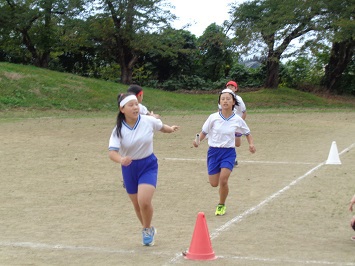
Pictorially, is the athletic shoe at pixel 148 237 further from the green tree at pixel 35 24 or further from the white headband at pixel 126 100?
the green tree at pixel 35 24

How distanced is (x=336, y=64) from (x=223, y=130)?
3705 cm

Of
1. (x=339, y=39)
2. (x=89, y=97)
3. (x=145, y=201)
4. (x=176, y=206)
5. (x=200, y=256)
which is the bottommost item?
(x=89, y=97)

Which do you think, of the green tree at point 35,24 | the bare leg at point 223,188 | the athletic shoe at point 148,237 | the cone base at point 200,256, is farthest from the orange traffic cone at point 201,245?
the green tree at point 35,24

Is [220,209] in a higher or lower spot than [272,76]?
lower

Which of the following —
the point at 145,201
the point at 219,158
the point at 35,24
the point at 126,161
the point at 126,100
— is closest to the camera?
the point at 126,161

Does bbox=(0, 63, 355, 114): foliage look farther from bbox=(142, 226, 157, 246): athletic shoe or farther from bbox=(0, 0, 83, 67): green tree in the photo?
bbox=(142, 226, 157, 246): athletic shoe

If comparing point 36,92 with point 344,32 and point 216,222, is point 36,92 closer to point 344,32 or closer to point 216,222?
point 344,32

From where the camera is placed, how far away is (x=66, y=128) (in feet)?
75.8

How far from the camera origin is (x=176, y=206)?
10016 mm

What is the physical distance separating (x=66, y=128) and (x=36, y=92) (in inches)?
472

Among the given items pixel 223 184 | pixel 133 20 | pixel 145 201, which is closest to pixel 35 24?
pixel 133 20

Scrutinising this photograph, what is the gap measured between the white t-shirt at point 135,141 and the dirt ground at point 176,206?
1.03 metres

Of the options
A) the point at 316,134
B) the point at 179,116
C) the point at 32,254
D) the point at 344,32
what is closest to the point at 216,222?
the point at 32,254

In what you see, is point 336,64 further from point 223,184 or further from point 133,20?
point 223,184
